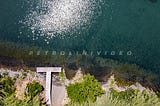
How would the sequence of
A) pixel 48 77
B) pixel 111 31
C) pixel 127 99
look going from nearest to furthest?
1. pixel 127 99
2. pixel 48 77
3. pixel 111 31

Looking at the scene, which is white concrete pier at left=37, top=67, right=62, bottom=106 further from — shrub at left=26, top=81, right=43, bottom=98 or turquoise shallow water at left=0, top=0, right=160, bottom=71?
turquoise shallow water at left=0, top=0, right=160, bottom=71

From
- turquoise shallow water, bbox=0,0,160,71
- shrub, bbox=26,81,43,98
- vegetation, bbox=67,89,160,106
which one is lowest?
vegetation, bbox=67,89,160,106

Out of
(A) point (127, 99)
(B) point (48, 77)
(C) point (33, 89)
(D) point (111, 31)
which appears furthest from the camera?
(D) point (111, 31)

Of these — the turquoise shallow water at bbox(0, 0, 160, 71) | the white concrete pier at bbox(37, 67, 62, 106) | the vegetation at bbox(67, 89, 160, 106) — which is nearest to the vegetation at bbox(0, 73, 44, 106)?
the white concrete pier at bbox(37, 67, 62, 106)

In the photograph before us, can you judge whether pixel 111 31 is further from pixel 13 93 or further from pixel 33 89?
pixel 13 93

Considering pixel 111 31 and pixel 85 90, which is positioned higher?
pixel 111 31

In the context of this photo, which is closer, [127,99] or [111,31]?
[127,99]

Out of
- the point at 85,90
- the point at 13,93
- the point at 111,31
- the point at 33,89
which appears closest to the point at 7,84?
the point at 13,93
